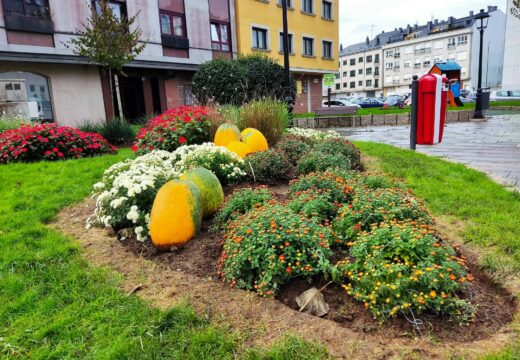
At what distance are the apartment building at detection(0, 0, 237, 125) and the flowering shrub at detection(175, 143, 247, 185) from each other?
14330 mm

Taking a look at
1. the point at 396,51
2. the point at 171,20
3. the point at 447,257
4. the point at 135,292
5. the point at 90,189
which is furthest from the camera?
the point at 396,51

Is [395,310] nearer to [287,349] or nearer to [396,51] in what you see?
[287,349]

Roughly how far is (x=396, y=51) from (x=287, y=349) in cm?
8457

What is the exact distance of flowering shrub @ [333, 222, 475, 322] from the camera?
6.70 feet

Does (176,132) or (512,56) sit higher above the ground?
(512,56)

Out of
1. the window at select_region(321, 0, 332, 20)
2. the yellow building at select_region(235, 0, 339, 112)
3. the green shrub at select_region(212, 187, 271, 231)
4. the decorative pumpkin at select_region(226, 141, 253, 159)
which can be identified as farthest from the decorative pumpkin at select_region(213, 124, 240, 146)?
the window at select_region(321, 0, 332, 20)

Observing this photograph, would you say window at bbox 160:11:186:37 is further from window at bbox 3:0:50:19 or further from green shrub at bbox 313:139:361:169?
green shrub at bbox 313:139:361:169

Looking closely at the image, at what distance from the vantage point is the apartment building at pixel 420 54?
64.1 meters

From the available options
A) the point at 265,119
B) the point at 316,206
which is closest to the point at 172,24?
the point at 265,119

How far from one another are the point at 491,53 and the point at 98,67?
223ft

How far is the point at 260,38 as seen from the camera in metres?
26.4

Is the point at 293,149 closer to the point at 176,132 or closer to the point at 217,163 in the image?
the point at 217,163

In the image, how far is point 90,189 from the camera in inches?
202

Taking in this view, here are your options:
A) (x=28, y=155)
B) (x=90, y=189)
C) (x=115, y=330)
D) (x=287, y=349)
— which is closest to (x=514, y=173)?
(x=287, y=349)
